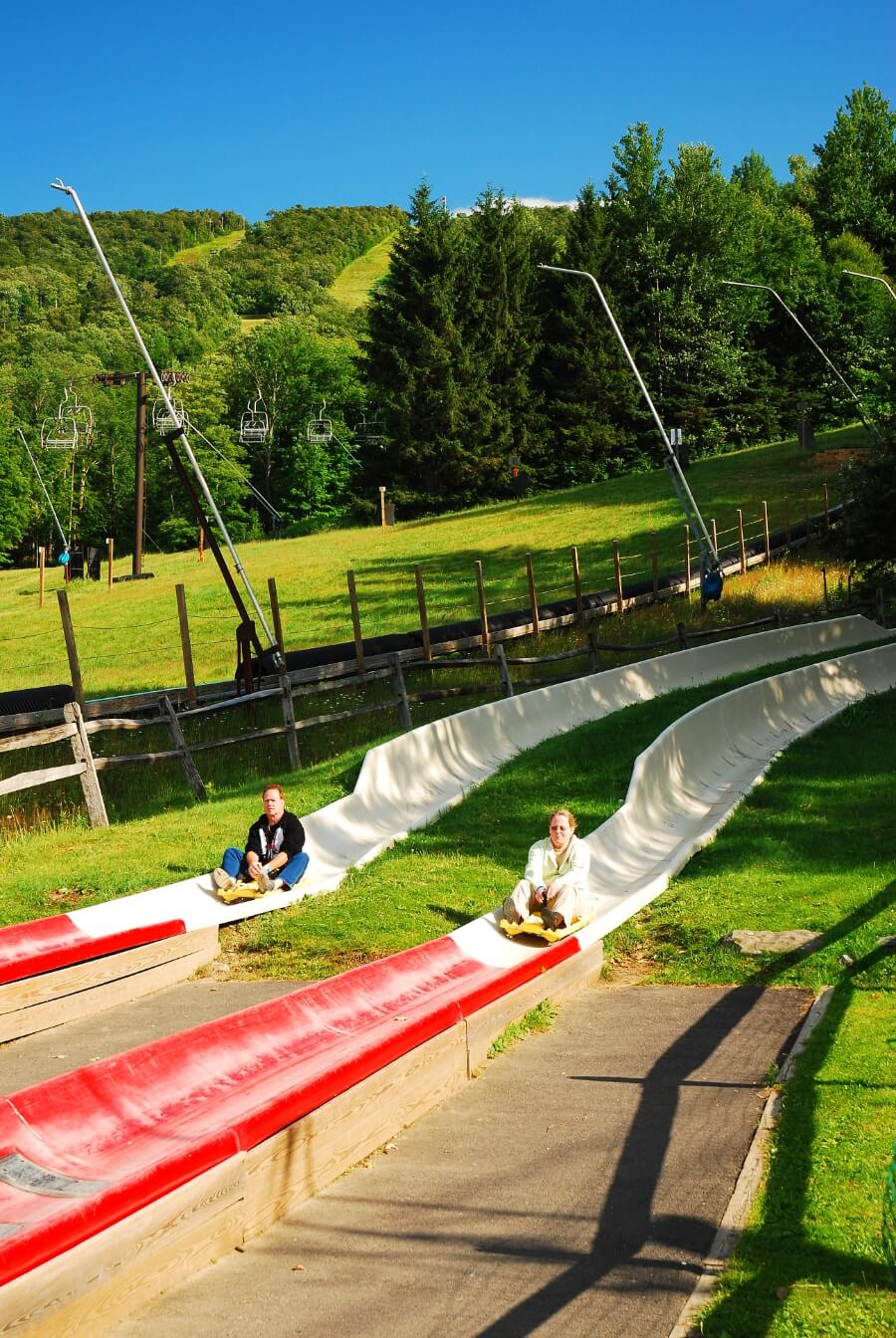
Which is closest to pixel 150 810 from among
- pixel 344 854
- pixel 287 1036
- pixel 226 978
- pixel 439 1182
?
pixel 344 854

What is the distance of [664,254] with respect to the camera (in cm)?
7900

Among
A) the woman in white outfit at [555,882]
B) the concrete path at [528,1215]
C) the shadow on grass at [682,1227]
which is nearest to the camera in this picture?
the shadow on grass at [682,1227]

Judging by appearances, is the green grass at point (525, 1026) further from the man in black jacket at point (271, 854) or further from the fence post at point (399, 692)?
the fence post at point (399, 692)

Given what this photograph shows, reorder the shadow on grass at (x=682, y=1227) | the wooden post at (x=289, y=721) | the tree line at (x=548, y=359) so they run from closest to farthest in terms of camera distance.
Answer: the shadow on grass at (x=682, y=1227), the wooden post at (x=289, y=721), the tree line at (x=548, y=359)

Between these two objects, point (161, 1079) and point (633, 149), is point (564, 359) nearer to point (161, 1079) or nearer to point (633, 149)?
point (633, 149)

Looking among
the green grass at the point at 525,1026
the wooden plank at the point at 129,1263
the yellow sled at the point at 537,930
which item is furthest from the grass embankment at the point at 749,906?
the wooden plank at the point at 129,1263

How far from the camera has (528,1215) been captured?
19.9ft

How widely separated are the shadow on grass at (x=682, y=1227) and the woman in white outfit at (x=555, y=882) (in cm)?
290

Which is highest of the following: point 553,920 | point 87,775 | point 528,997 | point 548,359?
point 548,359

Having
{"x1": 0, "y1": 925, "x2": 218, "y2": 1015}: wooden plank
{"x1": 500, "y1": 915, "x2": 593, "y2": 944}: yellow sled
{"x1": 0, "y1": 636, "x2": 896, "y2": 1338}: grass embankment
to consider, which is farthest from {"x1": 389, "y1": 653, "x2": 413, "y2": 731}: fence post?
{"x1": 500, "y1": 915, "x2": 593, "y2": 944}: yellow sled

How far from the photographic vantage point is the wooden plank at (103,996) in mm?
9500

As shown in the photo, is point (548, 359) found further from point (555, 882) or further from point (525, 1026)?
point (525, 1026)

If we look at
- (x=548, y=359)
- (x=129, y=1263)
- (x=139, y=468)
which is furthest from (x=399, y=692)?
A: (x=548, y=359)

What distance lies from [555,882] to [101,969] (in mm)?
3719
